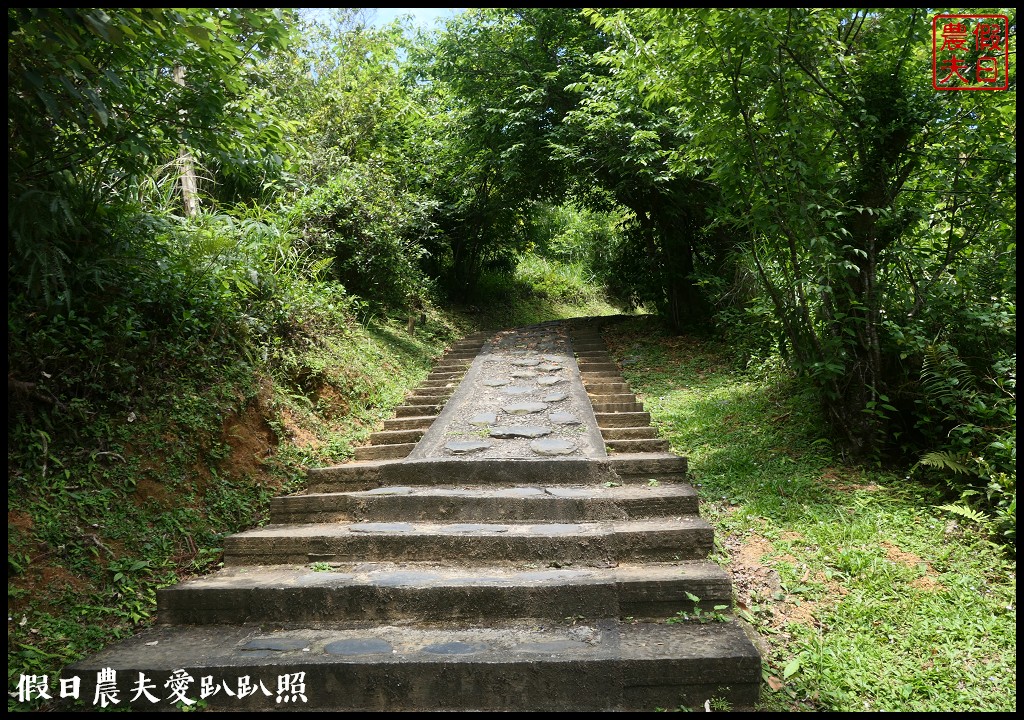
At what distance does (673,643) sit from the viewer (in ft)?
9.55

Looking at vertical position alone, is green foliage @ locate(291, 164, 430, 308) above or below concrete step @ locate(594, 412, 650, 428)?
above

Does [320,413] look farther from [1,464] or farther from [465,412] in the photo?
[1,464]

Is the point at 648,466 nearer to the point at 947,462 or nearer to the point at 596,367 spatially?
the point at 947,462

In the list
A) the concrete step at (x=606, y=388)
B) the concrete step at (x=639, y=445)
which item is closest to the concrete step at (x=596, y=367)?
the concrete step at (x=606, y=388)

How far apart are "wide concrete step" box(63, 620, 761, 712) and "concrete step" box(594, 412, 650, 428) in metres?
2.74

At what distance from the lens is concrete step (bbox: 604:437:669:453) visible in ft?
16.3

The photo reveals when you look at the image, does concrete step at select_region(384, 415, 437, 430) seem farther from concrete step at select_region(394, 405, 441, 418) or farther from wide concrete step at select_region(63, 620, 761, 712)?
wide concrete step at select_region(63, 620, 761, 712)

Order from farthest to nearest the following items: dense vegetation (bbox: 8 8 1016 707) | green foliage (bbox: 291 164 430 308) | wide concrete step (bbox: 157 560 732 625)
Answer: green foliage (bbox: 291 164 430 308)
dense vegetation (bbox: 8 8 1016 707)
wide concrete step (bbox: 157 560 732 625)

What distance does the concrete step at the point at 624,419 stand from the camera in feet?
18.8

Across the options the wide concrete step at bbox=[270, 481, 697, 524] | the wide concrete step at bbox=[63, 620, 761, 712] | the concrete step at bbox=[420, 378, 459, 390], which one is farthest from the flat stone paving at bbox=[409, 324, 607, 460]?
the wide concrete step at bbox=[63, 620, 761, 712]

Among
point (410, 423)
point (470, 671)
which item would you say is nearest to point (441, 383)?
point (410, 423)

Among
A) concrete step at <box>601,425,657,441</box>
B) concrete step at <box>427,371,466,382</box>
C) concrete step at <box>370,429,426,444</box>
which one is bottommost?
concrete step at <box>370,429,426,444</box>

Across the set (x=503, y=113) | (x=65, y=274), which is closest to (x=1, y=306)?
(x=65, y=274)

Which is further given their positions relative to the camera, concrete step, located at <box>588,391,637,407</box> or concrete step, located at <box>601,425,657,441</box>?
concrete step, located at <box>588,391,637,407</box>
